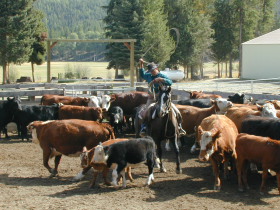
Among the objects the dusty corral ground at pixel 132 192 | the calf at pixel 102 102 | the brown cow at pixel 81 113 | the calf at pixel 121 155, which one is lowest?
the dusty corral ground at pixel 132 192

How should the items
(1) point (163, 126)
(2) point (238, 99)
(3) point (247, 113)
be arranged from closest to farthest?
1. (1) point (163, 126)
2. (3) point (247, 113)
3. (2) point (238, 99)

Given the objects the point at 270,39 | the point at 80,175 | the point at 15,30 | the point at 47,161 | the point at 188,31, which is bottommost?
the point at 80,175

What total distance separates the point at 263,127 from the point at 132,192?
316 cm

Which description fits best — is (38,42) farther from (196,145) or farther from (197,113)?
(196,145)

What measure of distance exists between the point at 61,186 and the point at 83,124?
1.49 m

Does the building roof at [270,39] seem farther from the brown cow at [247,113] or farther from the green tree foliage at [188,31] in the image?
the brown cow at [247,113]

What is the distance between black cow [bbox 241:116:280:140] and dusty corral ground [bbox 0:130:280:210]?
2.95 feet

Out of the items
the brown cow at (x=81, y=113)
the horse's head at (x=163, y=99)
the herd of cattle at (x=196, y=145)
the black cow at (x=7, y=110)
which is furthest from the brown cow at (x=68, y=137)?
the black cow at (x=7, y=110)

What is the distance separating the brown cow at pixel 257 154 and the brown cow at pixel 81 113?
564cm

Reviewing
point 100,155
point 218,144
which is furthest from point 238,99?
point 100,155

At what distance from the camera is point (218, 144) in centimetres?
843

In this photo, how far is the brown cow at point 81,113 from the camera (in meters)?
13.1

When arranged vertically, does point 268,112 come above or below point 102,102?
above

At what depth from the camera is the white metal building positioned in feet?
134
